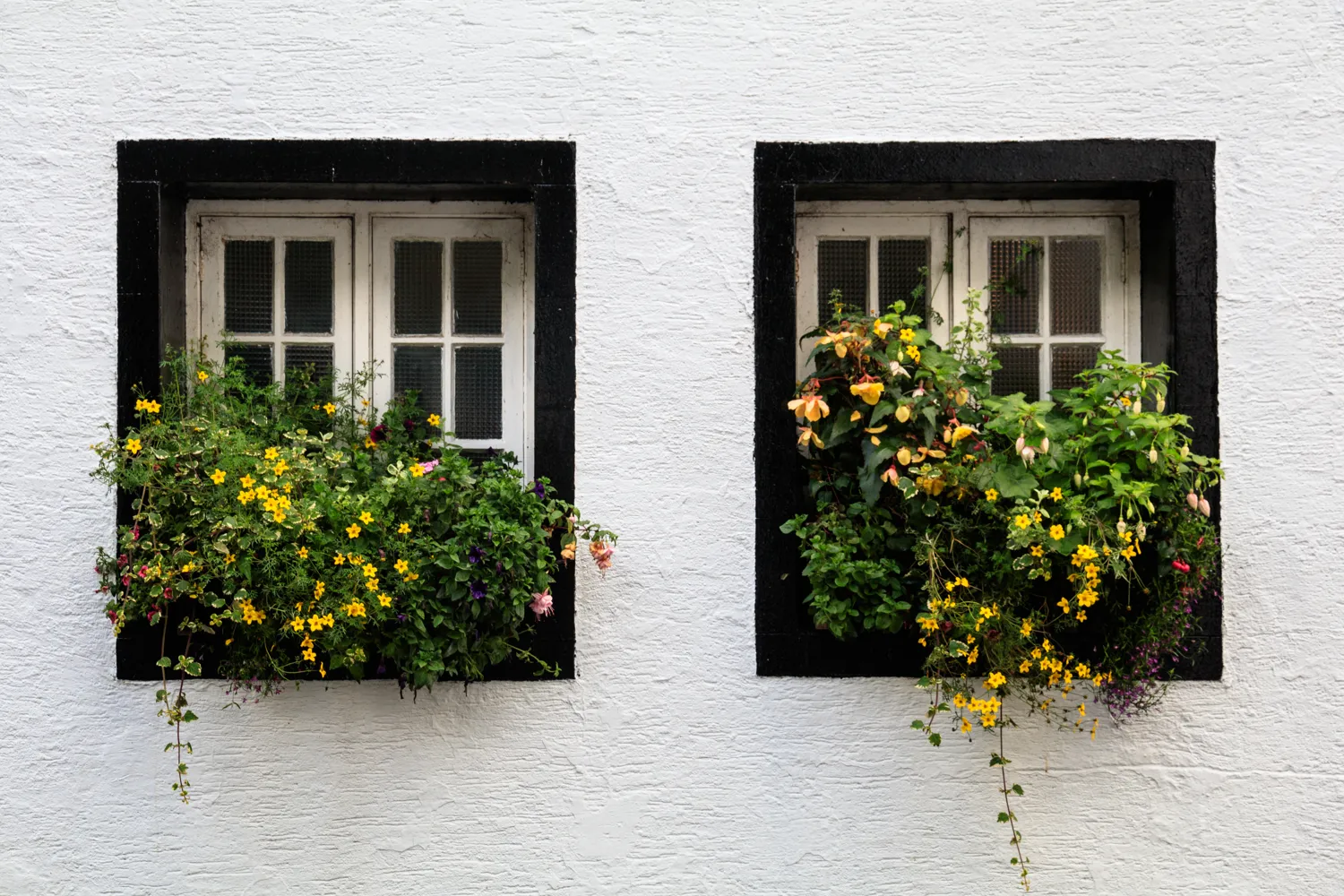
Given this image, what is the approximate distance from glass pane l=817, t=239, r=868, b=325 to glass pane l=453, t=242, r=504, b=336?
1150 millimetres

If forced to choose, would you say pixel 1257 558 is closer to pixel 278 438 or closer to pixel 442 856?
pixel 442 856

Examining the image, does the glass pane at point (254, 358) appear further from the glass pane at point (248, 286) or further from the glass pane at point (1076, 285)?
the glass pane at point (1076, 285)

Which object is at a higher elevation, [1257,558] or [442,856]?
[1257,558]

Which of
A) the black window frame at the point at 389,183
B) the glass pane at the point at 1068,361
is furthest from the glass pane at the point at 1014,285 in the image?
the black window frame at the point at 389,183

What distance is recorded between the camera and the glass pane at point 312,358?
380cm

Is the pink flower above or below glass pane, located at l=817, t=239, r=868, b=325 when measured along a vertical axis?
below

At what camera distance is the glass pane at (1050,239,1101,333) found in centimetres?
384

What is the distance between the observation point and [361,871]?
3.52 metres

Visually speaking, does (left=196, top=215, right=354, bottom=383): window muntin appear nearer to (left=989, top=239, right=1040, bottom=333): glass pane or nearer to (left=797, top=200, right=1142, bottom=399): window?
(left=797, top=200, right=1142, bottom=399): window

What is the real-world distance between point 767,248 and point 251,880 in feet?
8.86

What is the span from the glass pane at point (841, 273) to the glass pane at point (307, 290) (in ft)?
5.73

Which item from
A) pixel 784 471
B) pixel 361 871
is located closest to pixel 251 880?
pixel 361 871

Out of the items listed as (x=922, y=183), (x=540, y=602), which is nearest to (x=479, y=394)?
(x=540, y=602)

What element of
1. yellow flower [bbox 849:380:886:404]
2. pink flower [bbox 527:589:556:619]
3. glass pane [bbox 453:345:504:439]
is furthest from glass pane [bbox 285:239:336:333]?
yellow flower [bbox 849:380:886:404]
